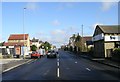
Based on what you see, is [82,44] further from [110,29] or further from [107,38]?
[107,38]

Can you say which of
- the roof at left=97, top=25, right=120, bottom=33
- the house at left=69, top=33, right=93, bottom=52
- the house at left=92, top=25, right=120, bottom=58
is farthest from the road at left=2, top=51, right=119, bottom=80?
the house at left=69, top=33, right=93, bottom=52

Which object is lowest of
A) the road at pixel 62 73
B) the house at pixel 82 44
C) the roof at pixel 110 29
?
the road at pixel 62 73

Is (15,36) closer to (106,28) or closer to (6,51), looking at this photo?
(6,51)

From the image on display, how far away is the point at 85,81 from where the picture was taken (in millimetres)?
16016

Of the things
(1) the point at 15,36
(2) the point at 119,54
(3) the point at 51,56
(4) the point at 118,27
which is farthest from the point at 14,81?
(1) the point at 15,36

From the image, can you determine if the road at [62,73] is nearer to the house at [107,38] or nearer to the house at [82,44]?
the house at [107,38]

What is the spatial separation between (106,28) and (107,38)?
681cm

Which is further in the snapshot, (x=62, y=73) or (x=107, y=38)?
(x=107, y=38)

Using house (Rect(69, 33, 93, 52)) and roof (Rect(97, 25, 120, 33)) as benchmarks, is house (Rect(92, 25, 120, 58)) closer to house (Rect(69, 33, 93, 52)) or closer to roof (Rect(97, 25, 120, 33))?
roof (Rect(97, 25, 120, 33))

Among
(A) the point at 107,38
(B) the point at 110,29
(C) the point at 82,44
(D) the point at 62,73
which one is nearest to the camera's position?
(D) the point at 62,73

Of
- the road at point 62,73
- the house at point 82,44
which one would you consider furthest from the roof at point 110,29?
the road at point 62,73

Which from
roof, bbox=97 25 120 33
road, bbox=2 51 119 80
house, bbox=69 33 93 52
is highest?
roof, bbox=97 25 120 33

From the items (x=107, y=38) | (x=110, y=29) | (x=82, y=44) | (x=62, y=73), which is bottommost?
(x=62, y=73)

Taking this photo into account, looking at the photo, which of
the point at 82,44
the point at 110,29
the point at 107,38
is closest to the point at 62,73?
the point at 107,38
